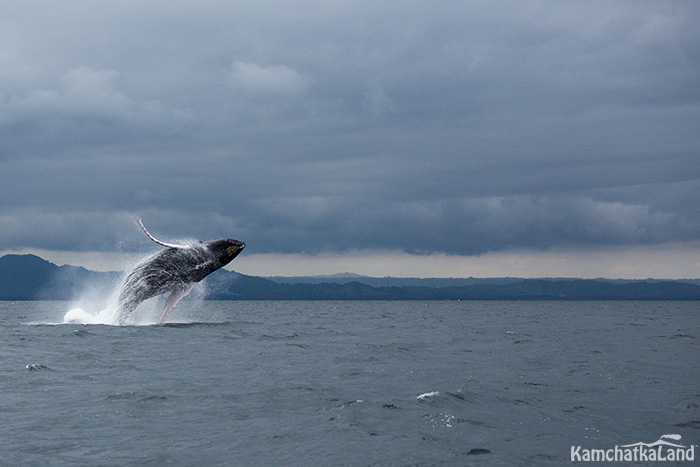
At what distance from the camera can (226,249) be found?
1093 inches

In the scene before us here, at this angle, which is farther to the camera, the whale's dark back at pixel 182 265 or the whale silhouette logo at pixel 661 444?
the whale's dark back at pixel 182 265

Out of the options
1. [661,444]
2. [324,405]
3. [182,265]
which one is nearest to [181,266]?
[182,265]

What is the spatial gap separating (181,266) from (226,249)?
1.95m

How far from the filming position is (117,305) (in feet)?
99.9

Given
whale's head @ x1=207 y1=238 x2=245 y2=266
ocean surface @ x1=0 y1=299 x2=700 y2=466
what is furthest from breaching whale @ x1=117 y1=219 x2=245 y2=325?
ocean surface @ x1=0 y1=299 x2=700 y2=466

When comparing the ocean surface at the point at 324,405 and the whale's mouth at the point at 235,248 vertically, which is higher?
the whale's mouth at the point at 235,248

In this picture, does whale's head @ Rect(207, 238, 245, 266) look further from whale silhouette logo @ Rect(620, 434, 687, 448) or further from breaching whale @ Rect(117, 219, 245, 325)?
whale silhouette logo @ Rect(620, 434, 687, 448)

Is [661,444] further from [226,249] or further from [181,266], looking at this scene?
[181,266]

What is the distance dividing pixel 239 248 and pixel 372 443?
18.1 m

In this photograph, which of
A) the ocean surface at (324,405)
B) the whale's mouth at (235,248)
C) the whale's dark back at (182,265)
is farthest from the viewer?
the whale's dark back at (182,265)

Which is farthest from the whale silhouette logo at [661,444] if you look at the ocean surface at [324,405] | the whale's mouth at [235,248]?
the whale's mouth at [235,248]

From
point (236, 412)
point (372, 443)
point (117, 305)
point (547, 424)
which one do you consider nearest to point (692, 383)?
point (547, 424)

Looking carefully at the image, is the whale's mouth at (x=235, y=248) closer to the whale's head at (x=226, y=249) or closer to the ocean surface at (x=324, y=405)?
the whale's head at (x=226, y=249)

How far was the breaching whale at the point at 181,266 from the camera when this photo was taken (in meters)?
27.8
